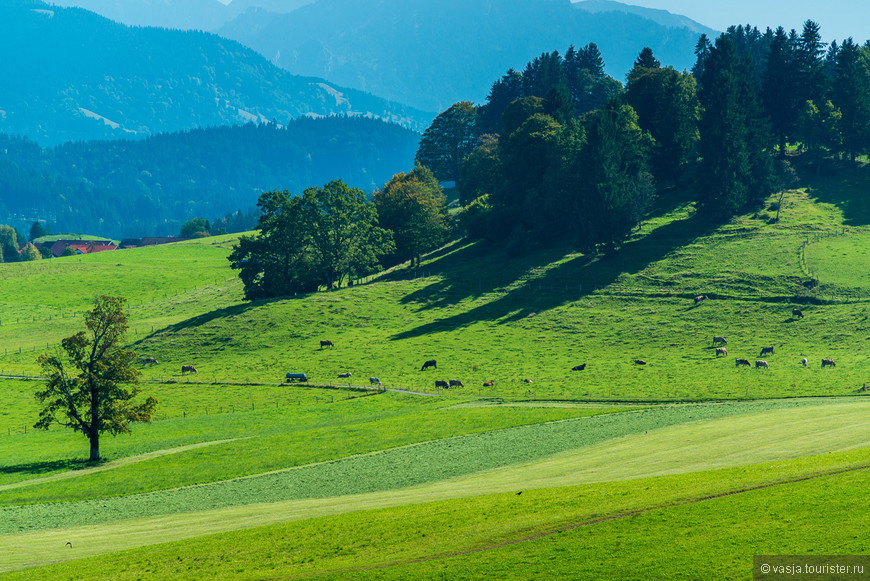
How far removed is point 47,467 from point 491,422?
3428 cm

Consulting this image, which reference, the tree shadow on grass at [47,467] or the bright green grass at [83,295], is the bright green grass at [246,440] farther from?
the bright green grass at [83,295]

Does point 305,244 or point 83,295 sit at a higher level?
point 305,244

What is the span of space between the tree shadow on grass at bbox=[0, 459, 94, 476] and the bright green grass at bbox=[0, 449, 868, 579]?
1804cm

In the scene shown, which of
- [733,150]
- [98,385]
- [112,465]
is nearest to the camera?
[112,465]

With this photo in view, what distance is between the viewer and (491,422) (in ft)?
214

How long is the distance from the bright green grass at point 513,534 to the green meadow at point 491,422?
0.15 metres

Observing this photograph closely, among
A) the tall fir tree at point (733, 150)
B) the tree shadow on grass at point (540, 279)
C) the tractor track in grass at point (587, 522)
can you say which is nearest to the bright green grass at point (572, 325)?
the tree shadow on grass at point (540, 279)

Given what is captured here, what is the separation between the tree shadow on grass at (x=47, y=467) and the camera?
191 feet

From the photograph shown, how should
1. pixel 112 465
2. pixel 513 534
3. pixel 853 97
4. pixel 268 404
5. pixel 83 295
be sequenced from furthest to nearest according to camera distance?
pixel 83 295 < pixel 853 97 < pixel 268 404 < pixel 112 465 < pixel 513 534

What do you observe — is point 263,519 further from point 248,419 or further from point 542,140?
point 542,140

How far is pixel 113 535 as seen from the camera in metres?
40.8

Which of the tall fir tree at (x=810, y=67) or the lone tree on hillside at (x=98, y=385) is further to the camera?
the tall fir tree at (x=810, y=67)

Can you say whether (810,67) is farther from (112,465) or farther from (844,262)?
(112,465)

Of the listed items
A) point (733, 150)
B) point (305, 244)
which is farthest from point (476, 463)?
point (733, 150)
